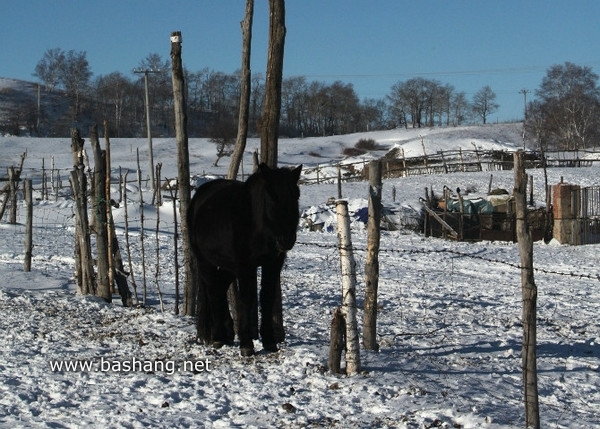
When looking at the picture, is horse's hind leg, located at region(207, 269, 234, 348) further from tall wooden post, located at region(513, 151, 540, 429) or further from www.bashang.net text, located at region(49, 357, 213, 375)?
tall wooden post, located at region(513, 151, 540, 429)

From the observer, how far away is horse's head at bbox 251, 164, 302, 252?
6180 millimetres

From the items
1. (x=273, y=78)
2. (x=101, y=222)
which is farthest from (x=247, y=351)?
(x=101, y=222)

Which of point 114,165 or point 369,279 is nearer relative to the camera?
point 369,279

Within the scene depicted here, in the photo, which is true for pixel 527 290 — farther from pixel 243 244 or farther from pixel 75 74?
pixel 75 74

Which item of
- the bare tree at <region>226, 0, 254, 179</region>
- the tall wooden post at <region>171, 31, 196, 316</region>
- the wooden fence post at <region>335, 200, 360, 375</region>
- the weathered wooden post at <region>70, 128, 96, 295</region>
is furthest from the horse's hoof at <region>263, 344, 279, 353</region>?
Answer: the weathered wooden post at <region>70, 128, 96, 295</region>

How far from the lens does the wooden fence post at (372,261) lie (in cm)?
711

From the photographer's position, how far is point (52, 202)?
33.6m

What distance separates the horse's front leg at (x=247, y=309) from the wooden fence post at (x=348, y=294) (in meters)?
0.85

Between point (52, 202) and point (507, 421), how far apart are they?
102 feet

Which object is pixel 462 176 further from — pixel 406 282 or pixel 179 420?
pixel 179 420

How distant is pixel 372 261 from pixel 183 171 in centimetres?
323

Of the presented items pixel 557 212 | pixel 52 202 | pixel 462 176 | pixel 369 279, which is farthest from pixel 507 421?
pixel 462 176

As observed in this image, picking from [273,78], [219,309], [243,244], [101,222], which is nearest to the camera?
[243,244]

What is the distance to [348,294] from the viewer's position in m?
6.40
